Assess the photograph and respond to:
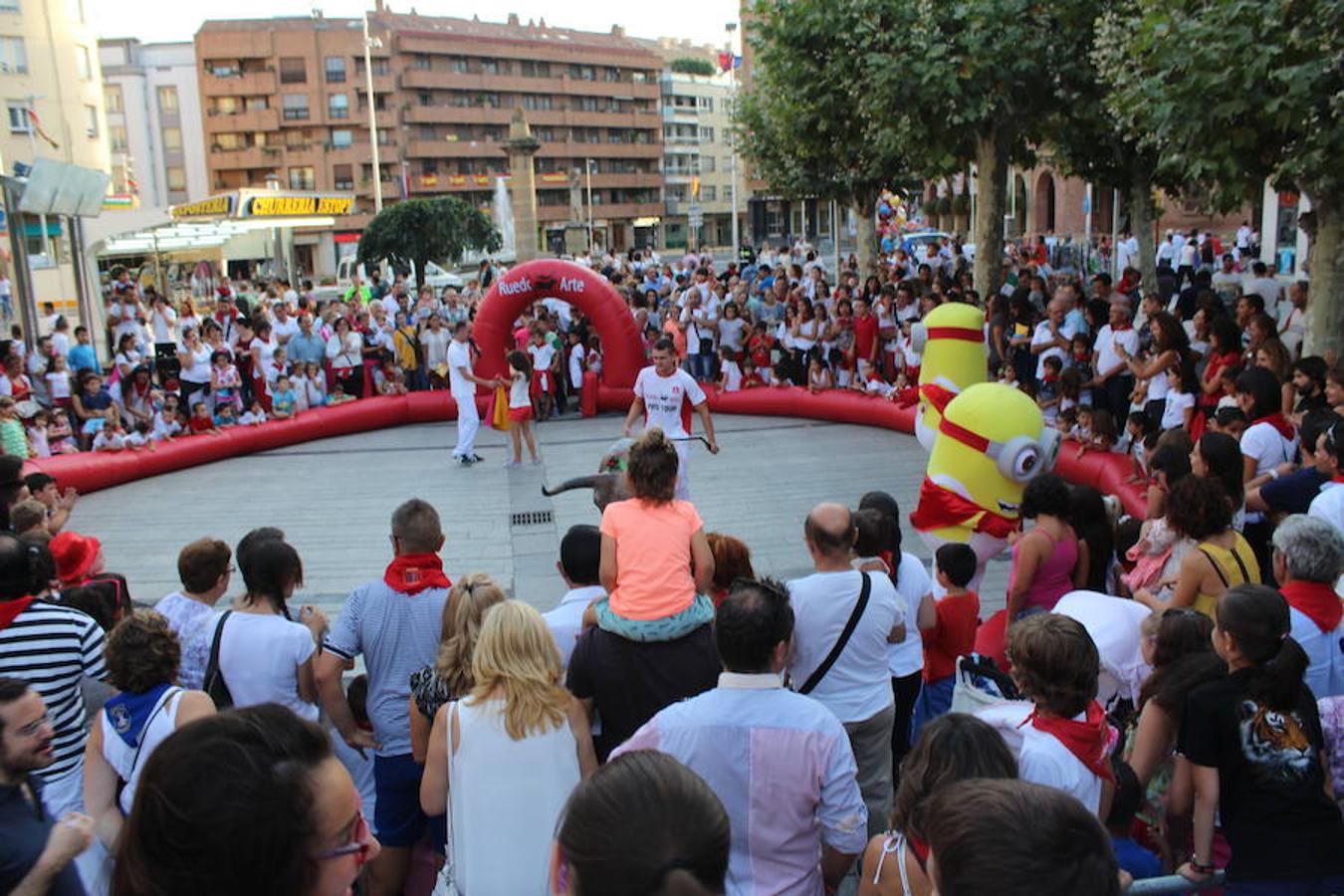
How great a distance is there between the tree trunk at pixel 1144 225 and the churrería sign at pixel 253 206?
25.4 m

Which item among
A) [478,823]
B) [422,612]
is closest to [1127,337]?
[422,612]

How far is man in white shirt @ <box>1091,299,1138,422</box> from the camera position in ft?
38.1

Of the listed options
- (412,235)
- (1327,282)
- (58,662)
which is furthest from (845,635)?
(412,235)

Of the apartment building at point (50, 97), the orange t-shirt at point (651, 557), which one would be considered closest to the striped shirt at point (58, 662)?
the orange t-shirt at point (651, 557)

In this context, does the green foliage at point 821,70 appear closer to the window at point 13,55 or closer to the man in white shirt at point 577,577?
the man in white shirt at point 577,577

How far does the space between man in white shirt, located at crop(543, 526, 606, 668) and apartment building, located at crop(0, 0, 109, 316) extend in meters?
28.9

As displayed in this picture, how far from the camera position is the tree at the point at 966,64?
13.4m

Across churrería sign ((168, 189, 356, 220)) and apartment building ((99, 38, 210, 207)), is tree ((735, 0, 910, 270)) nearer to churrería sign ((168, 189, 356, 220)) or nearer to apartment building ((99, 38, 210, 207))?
churrería sign ((168, 189, 356, 220))

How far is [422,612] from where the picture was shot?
4.44 m

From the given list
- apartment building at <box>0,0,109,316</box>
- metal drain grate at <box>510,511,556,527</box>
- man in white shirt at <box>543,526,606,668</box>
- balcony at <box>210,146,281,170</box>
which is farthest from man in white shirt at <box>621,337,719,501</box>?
balcony at <box>210,146,281,170</box>

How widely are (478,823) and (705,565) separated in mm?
1883

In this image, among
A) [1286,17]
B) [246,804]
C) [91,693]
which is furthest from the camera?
[1286,17]

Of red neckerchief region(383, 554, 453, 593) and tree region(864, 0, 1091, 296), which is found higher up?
tree region(864, 0, 1091, 296)

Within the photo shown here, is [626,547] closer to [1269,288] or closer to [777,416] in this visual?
[777,416]
